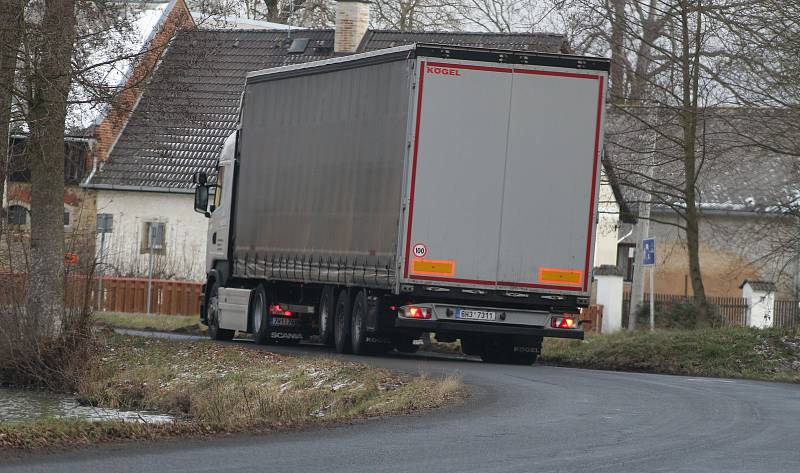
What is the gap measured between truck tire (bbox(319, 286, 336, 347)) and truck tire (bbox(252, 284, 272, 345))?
4.89 feet

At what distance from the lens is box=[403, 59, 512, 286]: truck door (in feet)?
64.9

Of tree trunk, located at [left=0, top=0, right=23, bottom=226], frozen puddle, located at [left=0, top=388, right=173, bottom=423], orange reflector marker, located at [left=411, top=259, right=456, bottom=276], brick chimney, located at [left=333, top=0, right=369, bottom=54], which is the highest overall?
brick chimney, located at [left=333, top=0, right=369, bottom=54]

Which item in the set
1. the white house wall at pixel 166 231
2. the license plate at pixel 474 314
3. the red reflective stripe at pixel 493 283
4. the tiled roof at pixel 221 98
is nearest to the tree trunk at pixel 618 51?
the red reflective stripe at pixel 493 283

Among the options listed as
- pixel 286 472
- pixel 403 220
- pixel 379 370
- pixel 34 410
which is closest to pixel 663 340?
pixel 403 220

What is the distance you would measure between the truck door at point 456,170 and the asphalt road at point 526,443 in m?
4.24

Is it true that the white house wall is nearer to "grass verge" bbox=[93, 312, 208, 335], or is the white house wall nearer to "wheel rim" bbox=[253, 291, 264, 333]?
"grass verge" bbox=[93, 312, 208, 335]

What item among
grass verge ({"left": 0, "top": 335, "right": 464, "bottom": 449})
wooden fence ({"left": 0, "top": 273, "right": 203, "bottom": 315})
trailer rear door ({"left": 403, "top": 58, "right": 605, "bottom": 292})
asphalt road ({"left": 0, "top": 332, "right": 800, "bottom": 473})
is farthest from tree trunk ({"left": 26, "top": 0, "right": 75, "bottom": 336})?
wooden fence ({"left": 0, "top": 273, "right": 203, "bottom": 315})

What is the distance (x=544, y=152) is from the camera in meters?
20.0

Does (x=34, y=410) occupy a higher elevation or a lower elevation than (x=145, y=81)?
lower

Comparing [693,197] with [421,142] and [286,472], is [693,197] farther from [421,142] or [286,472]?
[286,472]

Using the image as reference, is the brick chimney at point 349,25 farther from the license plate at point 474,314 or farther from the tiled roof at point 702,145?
the license plate at point 474,314

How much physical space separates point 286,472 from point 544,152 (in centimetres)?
1113

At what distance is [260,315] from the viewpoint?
25219 mm

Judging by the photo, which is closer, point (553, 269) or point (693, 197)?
point (553, 269)
